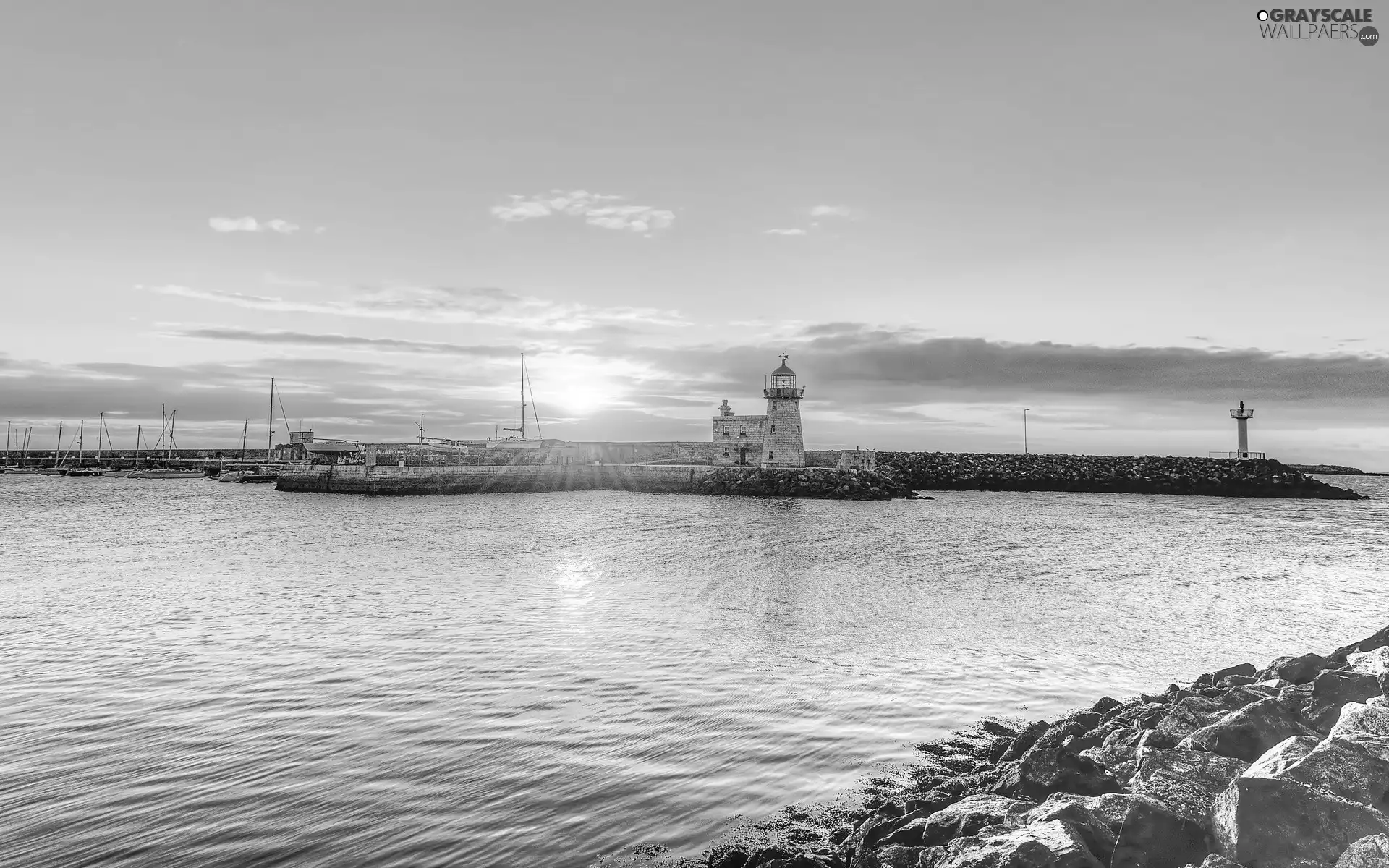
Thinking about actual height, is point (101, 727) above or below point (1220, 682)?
below

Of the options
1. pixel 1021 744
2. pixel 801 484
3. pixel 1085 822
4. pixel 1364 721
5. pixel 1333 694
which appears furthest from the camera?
pixel 801 484

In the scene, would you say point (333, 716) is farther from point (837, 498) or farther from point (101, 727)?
point (837, 498)

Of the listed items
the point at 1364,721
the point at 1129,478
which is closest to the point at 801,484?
the point at 1129,478

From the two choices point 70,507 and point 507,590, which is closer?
point 507,590

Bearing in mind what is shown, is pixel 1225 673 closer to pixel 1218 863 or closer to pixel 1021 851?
pixel 1218 863

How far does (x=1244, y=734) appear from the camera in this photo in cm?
434

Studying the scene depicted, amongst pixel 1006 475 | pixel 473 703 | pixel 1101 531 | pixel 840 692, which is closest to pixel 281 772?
pixel 473 703

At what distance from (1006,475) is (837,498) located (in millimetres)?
20188

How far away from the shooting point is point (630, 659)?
29.3 ft

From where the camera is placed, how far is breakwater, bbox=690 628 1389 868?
3.10 metres

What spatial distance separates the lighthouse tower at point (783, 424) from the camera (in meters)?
47.4

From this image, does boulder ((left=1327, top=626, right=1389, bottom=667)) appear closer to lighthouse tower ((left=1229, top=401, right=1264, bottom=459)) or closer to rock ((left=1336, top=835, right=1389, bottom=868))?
rock ((left=1336, top=835, right=1389, bottom=868))

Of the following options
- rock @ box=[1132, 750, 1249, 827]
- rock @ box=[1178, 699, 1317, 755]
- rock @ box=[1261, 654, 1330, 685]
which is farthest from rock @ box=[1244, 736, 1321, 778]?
rock @ box=[1261, 654, 1330, 685]

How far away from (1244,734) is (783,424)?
4455cm
